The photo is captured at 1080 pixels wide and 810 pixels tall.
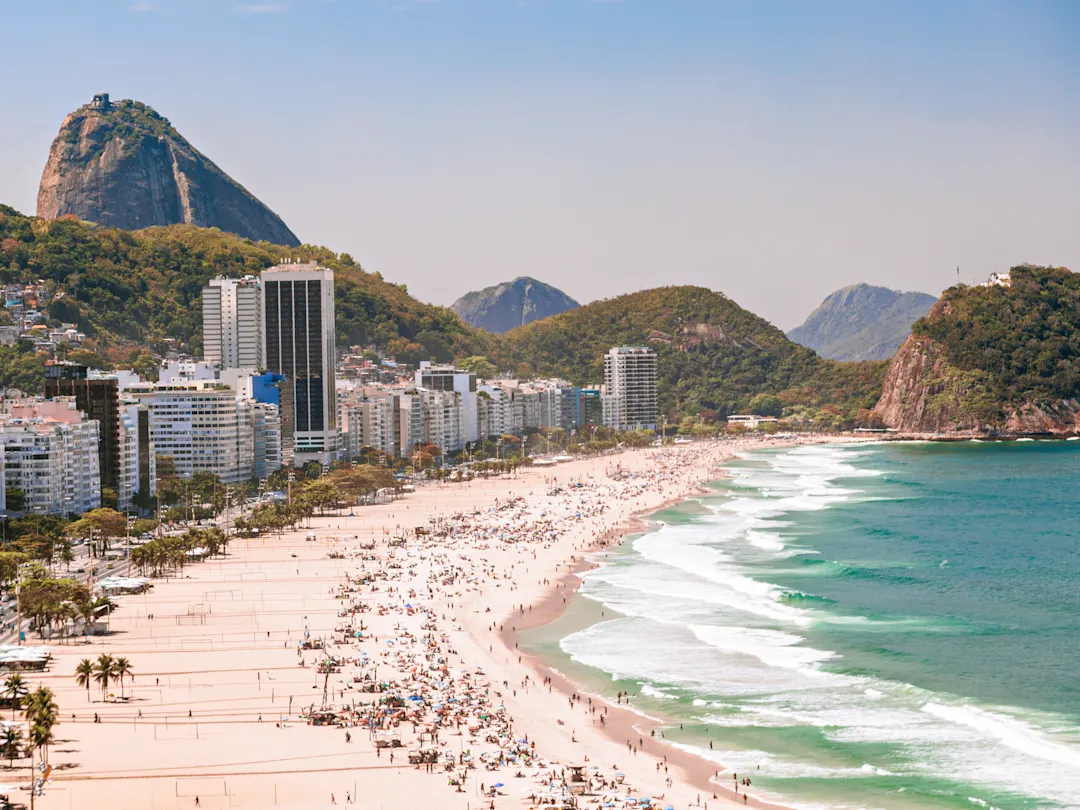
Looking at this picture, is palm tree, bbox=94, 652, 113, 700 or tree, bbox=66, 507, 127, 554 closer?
palm tree, bbox=94, 652, 113, 700

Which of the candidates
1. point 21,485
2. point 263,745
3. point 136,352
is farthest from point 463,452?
point 263,745

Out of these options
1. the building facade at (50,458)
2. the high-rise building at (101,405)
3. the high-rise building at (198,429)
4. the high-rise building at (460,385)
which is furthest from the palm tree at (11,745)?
the high-rise building at (460,385)

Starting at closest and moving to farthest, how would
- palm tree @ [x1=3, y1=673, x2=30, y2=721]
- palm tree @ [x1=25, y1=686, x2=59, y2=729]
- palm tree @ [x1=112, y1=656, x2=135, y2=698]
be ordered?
palm tree @ [x1=25, y1=686, x2=59, y2=729], palm tree @ [x1=3, y1=673, x2=30, y2=721], palm tree @ [x1=112, y1=656, x2=135, y2=698]

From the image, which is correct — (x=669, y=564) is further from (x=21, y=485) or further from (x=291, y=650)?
(x=21, y=485)

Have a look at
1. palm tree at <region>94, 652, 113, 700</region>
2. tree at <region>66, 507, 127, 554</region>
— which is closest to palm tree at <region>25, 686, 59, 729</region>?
palm tree at <region>94, 652, 113, 700</region>

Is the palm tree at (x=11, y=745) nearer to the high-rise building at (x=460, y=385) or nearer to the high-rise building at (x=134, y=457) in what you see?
the high-rise building at (x=134, y=457)

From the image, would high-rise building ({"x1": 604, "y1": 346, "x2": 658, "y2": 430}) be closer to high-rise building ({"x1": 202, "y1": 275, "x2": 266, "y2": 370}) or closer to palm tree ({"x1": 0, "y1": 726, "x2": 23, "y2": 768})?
high-rise building ({"x1": 202, "y1": 275, "x2": 266, "y2": 370})

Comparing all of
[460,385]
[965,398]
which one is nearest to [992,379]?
[965,398]
